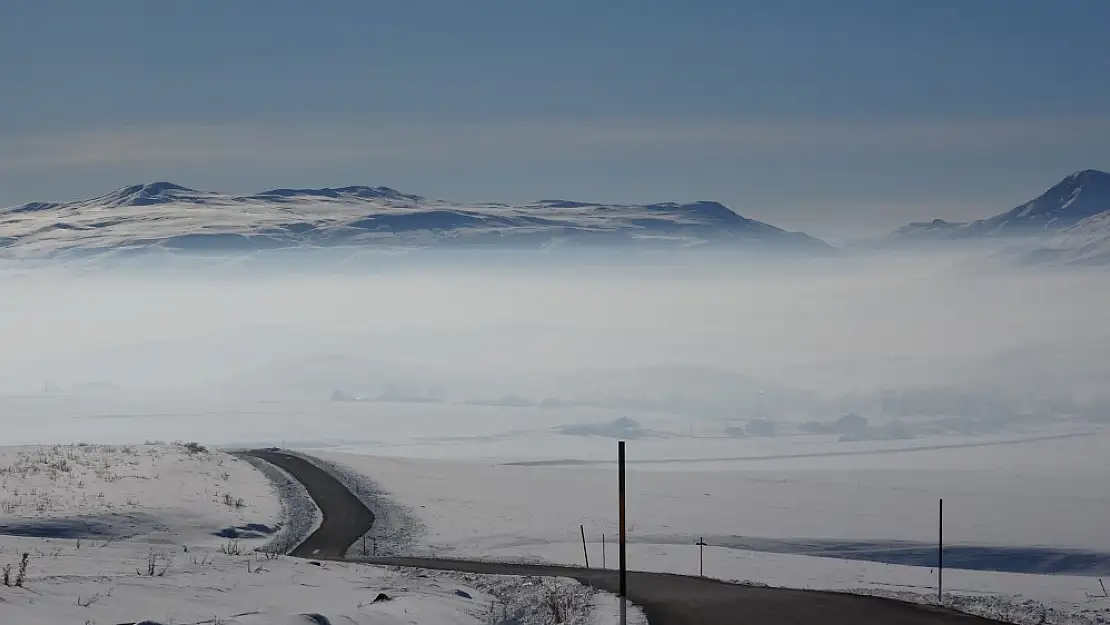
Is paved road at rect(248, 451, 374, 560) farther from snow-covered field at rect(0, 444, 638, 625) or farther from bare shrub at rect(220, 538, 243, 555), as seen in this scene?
bare shrub at rect(220, 538, 243, 555)

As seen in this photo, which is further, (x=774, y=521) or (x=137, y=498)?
(x=774, y=521)

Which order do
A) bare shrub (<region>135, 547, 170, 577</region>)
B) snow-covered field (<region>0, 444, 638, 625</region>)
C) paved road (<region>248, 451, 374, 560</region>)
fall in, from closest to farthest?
snow-covered field (<region>0, 444, 638, 625</region>) → bare shrub (<region>135, 547, 170, 577</region>) → paved road (<region>248, 451, 374, 560</region>)

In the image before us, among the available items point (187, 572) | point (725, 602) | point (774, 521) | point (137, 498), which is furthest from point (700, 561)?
point (137, 498)

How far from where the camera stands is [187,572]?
2462 cm

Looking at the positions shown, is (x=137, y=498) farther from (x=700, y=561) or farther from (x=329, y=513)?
(x=700, y=561)

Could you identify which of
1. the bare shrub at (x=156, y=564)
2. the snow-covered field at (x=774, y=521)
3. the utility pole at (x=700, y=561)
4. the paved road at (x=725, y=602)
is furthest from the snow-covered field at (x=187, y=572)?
the snow-covered field at (x=774, y=521)

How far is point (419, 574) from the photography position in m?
29.5

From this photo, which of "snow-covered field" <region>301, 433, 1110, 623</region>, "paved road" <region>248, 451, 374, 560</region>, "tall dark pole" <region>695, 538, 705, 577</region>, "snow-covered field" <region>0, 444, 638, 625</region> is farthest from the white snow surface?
"tall dark pole" <region>695, 538, 705, 577</region>

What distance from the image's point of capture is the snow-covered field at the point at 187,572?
66.5 ft

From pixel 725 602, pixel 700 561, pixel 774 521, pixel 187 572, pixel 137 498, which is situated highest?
pixel 187 572

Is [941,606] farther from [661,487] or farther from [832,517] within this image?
[661,487]

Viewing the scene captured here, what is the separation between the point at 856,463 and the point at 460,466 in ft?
216

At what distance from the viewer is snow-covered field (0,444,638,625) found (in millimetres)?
20281

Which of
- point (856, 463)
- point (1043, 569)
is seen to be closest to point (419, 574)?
point (1043, 569)
